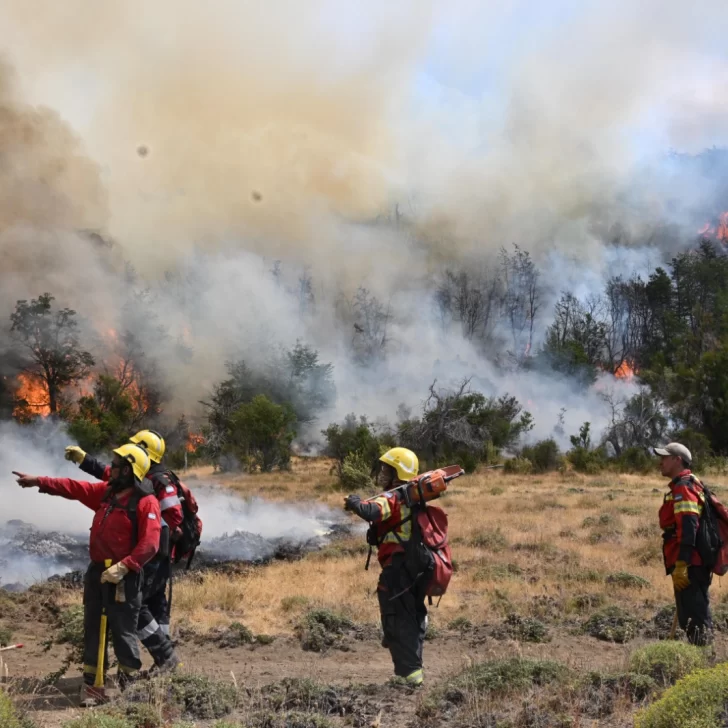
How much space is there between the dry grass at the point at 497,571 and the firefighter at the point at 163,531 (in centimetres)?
235

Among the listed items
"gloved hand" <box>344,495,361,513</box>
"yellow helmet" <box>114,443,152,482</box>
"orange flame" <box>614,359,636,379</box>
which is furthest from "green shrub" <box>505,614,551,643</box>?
"orange flame" <box>614,359,636,379</box>

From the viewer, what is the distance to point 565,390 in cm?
5178

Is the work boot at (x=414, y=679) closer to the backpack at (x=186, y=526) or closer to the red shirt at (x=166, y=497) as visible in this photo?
the backpack at (x=186, y=526)

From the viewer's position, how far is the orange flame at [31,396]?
3350 cm

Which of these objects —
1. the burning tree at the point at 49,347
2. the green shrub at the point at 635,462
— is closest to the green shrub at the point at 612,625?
the green shrub at the point at 635,462

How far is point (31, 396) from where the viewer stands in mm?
34625

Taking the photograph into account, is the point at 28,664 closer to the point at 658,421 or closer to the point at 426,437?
the point at 426,437

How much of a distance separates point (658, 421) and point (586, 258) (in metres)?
35.4

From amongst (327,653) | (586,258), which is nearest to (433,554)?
(327,653)

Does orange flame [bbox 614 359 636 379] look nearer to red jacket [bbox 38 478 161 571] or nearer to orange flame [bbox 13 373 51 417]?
orange flame [bbox 13 373 51 417]

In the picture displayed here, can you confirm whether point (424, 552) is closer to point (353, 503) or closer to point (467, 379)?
point (353, 503)

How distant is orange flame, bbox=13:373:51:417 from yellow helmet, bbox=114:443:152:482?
3062 centimetres

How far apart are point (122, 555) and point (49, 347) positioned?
35.6 meters

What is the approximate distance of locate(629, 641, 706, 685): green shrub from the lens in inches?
186
